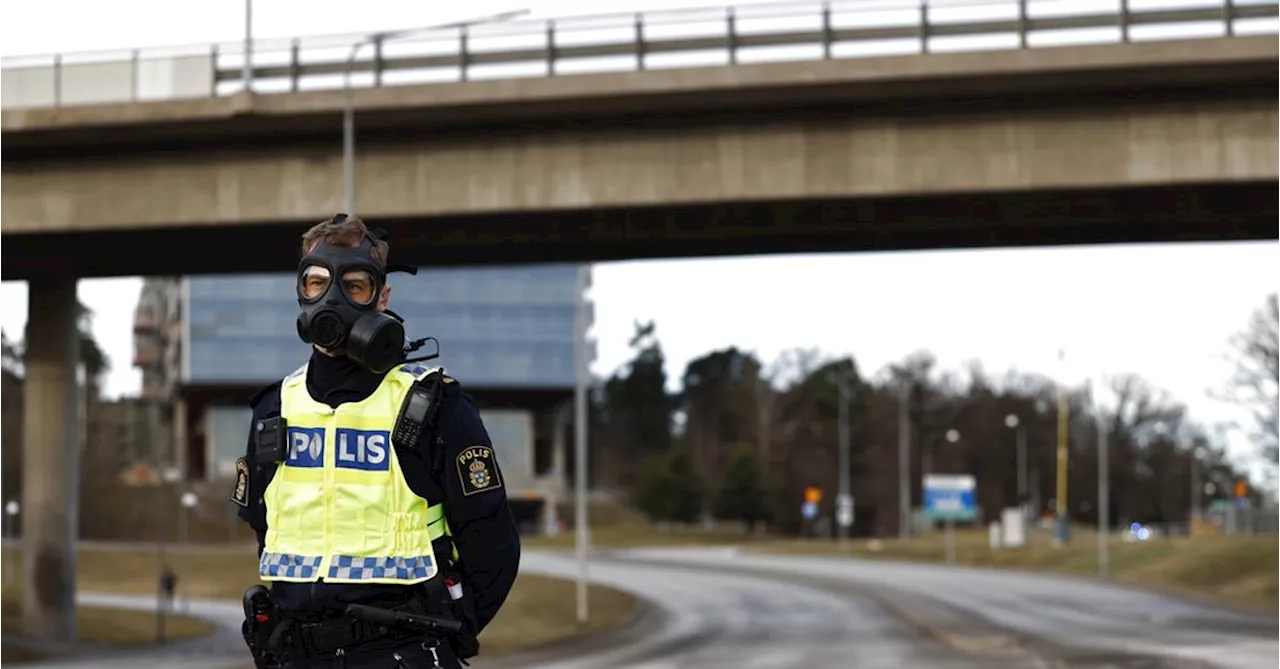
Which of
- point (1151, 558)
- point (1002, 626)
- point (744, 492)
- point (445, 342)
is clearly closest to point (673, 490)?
point (744, 492)

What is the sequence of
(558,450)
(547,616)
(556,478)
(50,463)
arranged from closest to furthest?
(50,463) → (547,616) → (556,478) → (558,450)

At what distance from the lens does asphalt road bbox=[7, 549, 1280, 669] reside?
29.2 meters

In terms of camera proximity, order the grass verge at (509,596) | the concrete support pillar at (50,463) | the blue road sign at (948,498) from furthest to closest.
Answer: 1. the blue road sign at (948,498)
2. the grass verge at (509,596)
3. the concrete support pillar at (50,463)

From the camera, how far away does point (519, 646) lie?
34906 mm

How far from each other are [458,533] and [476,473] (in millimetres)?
201

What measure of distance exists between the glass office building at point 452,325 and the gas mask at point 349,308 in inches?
4019

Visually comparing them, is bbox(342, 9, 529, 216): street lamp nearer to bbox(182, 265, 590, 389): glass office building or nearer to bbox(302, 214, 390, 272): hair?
bbox(302, 214, 390, 272): hair

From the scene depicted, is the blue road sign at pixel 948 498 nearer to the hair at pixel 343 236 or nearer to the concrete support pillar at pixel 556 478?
the concrete support pillar at pixel 556 478

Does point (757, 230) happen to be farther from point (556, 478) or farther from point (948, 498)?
point (556, 478)

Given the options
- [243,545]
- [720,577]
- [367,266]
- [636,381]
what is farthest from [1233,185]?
[636,381]

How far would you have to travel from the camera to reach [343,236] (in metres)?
4.77

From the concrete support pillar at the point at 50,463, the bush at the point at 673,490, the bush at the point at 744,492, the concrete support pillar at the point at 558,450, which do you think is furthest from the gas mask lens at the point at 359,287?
the bush at the point at 673,490

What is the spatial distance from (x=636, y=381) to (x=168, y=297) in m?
47.3

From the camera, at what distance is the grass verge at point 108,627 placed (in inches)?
1433
